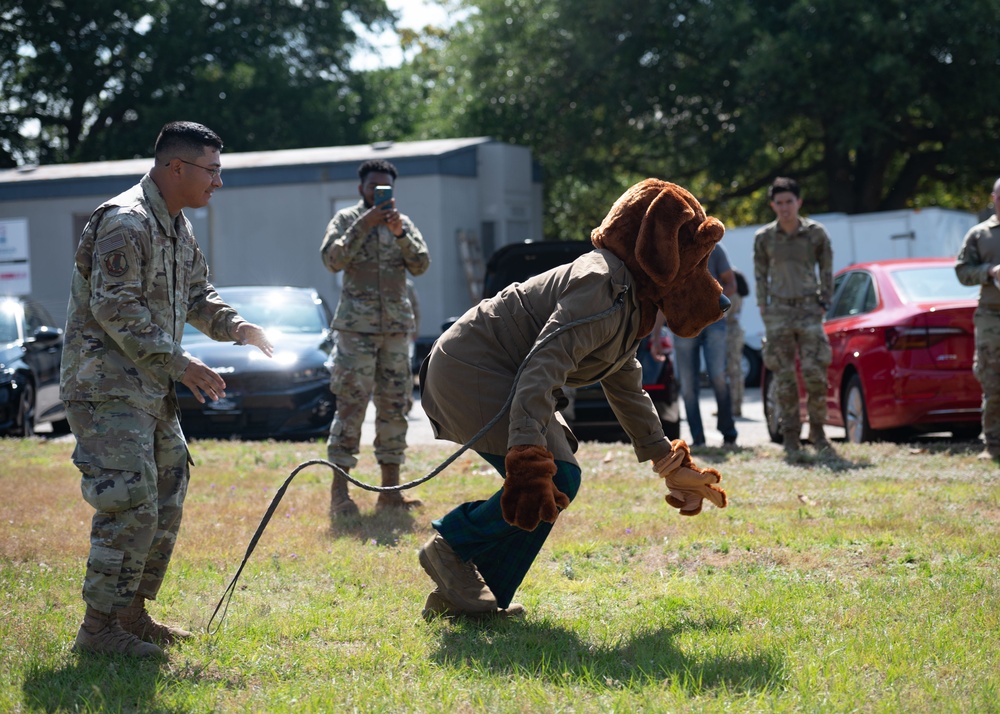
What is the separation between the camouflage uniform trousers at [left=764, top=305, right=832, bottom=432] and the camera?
9305 millimetres

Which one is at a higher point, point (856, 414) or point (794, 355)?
point (794, 355)

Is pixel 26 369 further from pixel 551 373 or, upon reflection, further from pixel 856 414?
pixel 551 373

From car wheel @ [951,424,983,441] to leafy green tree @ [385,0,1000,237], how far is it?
11.3 meters

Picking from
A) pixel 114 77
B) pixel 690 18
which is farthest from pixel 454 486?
pixel 114 77

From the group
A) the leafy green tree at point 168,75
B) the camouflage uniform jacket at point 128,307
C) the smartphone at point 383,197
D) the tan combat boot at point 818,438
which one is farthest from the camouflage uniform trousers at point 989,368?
the leafy green tree at point 168,75

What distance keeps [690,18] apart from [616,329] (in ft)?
69.5

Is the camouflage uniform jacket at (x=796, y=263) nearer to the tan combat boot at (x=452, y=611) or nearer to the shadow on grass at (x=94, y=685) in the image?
the tan combat boot at (x=452, y=611)

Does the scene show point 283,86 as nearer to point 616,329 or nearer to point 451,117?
point 451,117

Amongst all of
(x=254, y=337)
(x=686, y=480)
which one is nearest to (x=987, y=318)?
(x=686, y=480)

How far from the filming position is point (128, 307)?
410 centimetres

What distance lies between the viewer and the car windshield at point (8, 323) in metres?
12.2

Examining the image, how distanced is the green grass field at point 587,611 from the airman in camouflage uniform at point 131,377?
268mm

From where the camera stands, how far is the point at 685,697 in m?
3.67

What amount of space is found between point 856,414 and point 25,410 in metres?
8.00
